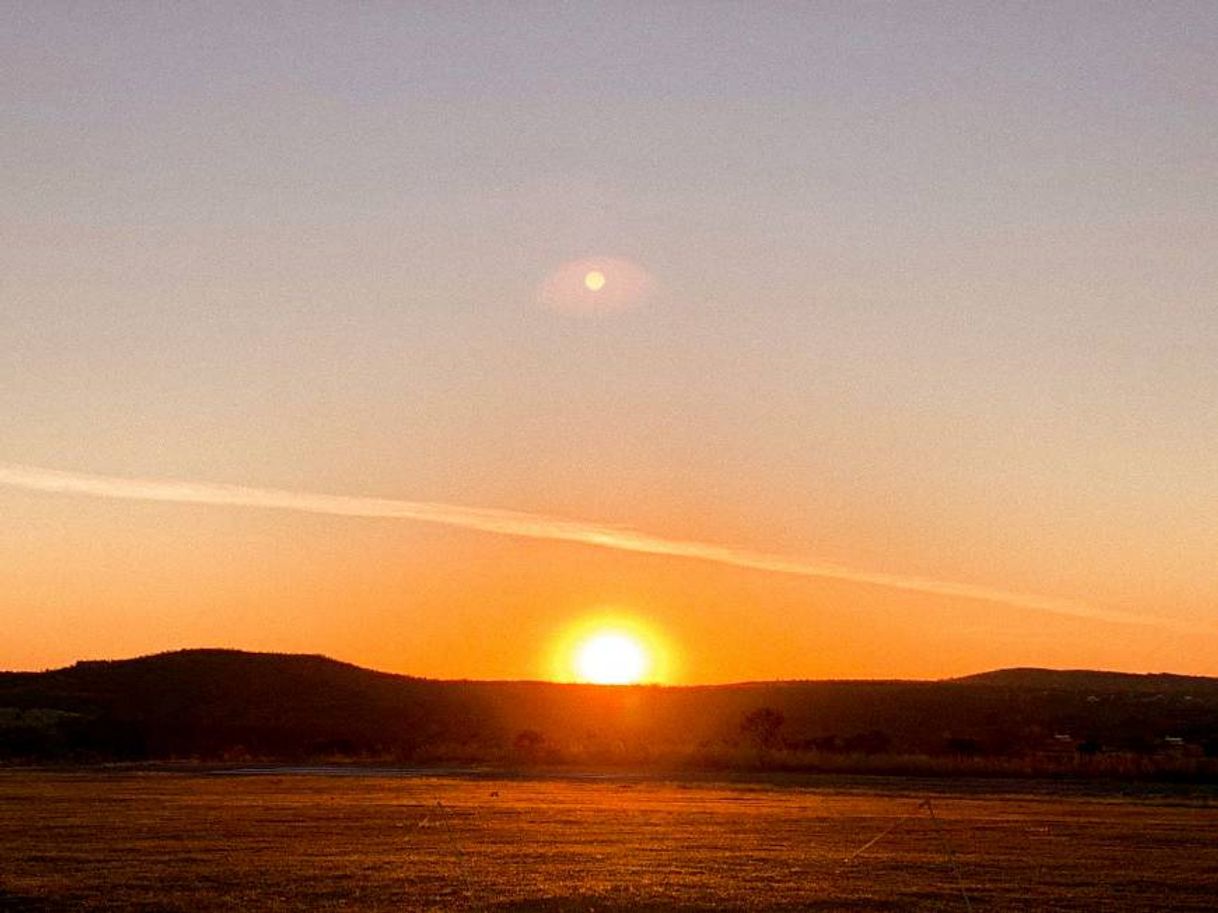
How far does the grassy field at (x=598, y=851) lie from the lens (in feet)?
83.8

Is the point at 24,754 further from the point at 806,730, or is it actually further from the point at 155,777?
the point at 806,730

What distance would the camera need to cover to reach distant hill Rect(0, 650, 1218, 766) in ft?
335

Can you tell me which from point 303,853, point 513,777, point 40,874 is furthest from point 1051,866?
point 513,777

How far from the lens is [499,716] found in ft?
486

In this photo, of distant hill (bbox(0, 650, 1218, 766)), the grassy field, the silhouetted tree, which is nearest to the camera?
the grassy field

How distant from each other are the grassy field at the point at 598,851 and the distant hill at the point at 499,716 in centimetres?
3180

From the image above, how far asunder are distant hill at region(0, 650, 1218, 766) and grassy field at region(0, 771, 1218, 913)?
104ft

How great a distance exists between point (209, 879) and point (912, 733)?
108 metres

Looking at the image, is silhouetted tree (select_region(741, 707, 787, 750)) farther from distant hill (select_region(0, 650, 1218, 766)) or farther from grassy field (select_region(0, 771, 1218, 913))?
grassy field (select_region(0, 771, 1218, 913))

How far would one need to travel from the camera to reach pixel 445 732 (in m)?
126

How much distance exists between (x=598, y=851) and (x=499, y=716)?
11667cm

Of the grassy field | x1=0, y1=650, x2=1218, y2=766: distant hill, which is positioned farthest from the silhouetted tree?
the grassy field

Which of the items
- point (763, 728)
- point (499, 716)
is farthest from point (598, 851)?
point (499, 716)

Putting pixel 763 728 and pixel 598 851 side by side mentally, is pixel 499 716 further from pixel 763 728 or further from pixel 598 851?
pixel 598 851
